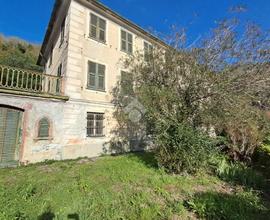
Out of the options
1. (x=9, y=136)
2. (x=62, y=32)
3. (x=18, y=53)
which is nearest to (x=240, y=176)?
(x=9, y=136)

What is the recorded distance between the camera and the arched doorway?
854cm

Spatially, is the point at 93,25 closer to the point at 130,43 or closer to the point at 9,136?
the point at 130,43

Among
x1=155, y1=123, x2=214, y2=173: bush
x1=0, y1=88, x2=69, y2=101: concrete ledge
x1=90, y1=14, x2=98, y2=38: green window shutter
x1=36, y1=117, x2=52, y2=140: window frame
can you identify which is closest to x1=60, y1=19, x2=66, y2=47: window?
x1=90, y1=14, x2=98, y2=38: green window shutter

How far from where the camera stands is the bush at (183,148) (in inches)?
269

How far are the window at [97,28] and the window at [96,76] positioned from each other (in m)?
1.77

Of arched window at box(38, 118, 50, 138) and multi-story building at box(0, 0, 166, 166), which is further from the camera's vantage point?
arched window at box(38, 118, 50, 138)

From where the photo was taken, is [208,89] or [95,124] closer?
[208,89]

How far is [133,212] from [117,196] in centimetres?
81

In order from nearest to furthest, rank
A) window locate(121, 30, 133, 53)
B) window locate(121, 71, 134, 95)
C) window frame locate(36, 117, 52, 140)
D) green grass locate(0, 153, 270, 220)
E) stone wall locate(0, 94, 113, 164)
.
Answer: green grass locate(0, 153, 270, 220) < stone wall locate(0, 94, 113, 164) < window frame locate(36, 117, 52, 140) < window locate(121, 71, 134, 95) < window locate(121, 30, 133, 53)

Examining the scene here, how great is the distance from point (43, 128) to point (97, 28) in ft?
22.6

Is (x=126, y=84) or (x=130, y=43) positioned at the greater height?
(x=130, y=43)

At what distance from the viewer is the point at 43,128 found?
955 cm

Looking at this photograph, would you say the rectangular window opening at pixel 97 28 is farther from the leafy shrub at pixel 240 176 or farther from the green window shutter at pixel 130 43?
the leafy shrub at pixel 240 176

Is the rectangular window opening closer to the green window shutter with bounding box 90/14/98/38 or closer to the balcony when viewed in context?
the green window shutter with bounding box 90/14/98/38
